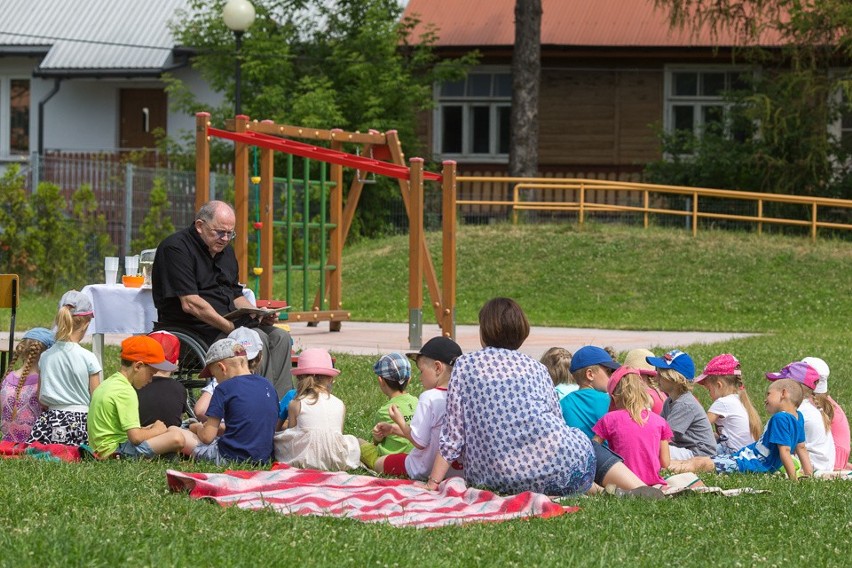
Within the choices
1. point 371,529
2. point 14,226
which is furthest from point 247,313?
point 14,226

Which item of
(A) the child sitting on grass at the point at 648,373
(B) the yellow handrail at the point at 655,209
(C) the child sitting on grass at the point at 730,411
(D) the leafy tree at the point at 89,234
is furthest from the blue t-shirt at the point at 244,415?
(B) the yellow handrail at the point at 655,209

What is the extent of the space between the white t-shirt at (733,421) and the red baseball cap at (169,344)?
3.51m

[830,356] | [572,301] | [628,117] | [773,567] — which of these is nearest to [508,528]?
[773,567]

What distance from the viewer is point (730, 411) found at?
9.42 m

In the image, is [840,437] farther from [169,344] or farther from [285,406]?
[169,344]

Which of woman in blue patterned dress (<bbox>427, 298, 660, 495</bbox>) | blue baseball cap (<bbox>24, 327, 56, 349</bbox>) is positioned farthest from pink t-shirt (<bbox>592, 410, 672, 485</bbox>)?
blue baseball cap (<bbox>24, 327, 56, 349</bbox>)

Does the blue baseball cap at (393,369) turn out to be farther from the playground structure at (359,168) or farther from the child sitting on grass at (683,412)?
the playground structure at (359,168)

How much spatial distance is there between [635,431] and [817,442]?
1.74 m

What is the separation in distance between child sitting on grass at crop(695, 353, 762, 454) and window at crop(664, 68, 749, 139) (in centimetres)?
2357

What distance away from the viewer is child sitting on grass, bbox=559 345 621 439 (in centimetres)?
843

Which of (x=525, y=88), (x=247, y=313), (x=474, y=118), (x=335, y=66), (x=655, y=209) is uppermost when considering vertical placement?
(x=335, y=66)

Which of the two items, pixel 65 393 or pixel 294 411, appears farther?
pixel 65 393

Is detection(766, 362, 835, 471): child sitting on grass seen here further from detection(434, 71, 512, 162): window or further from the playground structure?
detection(434, 71, 512, 162): window

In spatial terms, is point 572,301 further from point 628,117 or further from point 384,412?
point 384,412
